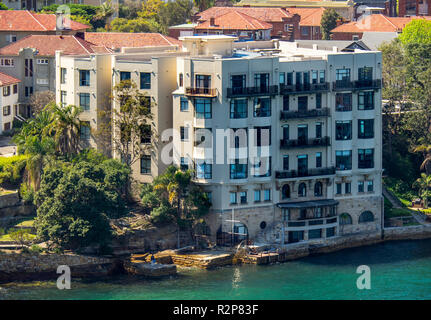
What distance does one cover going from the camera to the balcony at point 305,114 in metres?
109

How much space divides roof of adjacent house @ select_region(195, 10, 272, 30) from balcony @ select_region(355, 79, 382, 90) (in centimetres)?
5374

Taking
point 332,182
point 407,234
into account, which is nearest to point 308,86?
point 332,182

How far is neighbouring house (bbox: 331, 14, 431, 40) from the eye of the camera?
178750 millimetres

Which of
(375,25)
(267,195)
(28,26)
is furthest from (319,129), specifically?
(375,25)

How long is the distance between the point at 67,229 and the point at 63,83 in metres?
18.7

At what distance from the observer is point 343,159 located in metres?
112

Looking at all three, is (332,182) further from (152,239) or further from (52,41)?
(52,41)

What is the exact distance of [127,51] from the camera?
119 meters

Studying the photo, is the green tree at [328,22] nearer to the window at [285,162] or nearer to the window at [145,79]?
the window at [285,162]

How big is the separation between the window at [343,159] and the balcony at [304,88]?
19.3 feet

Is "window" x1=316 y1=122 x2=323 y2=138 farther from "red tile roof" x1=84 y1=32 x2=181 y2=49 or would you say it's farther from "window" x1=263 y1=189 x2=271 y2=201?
"red tile roof" x1=84 y1=32 x2=181 y2=49

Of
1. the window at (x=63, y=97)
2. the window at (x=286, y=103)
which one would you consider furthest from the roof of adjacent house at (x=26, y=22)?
the window at (x=286, y=103)

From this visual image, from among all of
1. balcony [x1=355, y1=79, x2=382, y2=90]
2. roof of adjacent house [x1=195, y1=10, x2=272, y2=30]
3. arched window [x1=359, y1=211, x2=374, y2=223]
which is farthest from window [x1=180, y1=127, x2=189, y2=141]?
roof of adjacent house [x1=195, y1=10, x2=272, y2=30]
